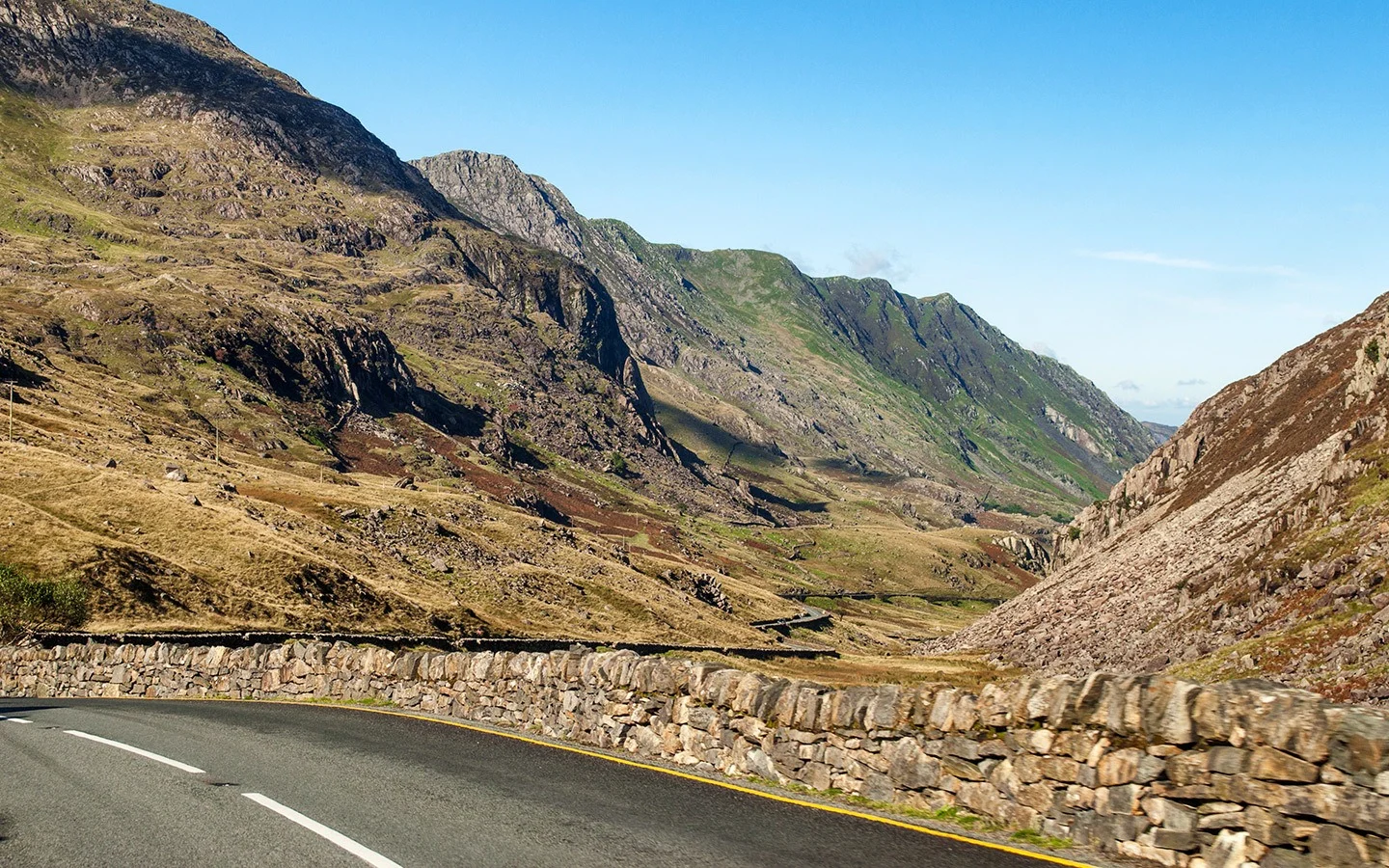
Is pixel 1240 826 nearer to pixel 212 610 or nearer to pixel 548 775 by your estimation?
pixel 548 775

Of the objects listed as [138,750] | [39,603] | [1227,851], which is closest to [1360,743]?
[1227,851]

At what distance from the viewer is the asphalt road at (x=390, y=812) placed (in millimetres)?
11906

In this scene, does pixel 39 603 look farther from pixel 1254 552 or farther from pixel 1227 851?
pixel 1254 552

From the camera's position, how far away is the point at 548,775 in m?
17.3

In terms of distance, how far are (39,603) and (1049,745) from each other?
6060 cm

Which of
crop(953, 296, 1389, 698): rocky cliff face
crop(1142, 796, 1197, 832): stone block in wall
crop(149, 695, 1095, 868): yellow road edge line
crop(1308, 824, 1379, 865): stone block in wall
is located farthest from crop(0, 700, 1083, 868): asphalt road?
→ crop(953, 296, 1389, 698): rocky cliff face

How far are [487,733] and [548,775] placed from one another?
574 cm

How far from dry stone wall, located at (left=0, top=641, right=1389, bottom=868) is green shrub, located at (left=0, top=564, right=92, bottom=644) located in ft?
137

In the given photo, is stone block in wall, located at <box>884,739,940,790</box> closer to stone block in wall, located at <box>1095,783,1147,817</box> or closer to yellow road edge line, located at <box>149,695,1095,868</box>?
yellow road edge line, located at <box>149,695,1095,868</box>

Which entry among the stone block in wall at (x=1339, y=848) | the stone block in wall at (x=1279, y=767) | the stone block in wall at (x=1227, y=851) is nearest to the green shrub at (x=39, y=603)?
the stone block in wall at (x=1227, y=851)

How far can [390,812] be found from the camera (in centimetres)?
1407

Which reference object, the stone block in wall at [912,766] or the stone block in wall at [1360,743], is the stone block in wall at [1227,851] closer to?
the stone block in wall at [1360,743]

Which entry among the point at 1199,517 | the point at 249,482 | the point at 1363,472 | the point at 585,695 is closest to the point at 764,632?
the point at 1199,517

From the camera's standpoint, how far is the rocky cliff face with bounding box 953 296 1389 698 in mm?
51438
